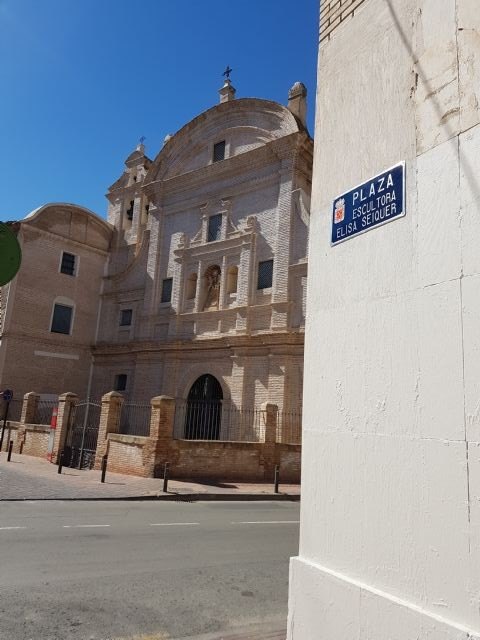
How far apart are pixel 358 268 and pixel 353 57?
1.82 m

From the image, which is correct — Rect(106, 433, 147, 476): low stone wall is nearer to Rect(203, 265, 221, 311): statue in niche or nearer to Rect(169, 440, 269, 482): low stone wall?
Rect(169, 440, 269, 482): low stone wall

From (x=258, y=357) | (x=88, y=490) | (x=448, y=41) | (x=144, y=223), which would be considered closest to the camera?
(x=448, y=41)

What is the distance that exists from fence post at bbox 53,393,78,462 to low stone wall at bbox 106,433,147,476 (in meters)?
2.68

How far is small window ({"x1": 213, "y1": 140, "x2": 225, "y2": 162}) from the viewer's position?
2509 centimetres

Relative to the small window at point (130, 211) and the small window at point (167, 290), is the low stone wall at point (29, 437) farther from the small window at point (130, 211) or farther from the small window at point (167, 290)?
the small window at point (130, 211)

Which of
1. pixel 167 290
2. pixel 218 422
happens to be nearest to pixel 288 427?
pixel 218 422

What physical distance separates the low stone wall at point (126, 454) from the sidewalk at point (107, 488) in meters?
0.33

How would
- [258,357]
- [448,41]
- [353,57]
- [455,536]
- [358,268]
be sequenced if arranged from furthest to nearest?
[258,357], [353,57], [358,268], [448,41], [455,536]

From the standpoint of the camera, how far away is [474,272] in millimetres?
2643

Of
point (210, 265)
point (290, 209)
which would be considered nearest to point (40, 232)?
point (210, 265)

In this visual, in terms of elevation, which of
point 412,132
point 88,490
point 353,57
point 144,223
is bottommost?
point 88,490

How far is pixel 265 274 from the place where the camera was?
2194 centimetres

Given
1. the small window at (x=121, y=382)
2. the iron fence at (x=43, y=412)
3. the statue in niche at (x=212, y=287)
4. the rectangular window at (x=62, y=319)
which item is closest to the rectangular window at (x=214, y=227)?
the statue in niche at (x=212, y=287)

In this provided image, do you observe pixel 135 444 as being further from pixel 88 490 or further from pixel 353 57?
pixel 353 57
